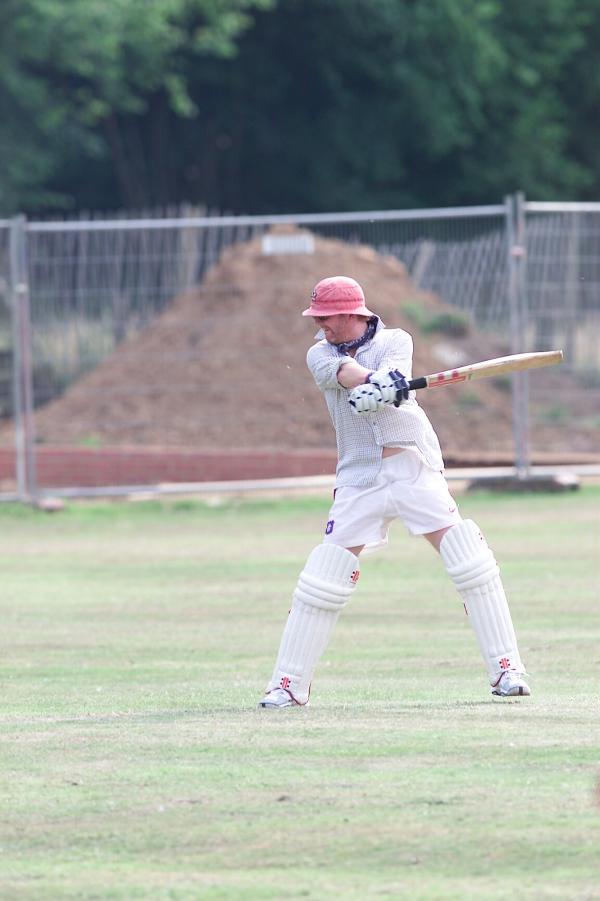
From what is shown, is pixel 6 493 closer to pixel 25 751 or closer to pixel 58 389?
pixel 58 389

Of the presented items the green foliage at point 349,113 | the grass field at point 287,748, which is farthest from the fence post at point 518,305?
the green foliage at point 349,113

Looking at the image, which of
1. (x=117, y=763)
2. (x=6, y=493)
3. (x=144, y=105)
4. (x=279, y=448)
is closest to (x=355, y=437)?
(x=117, y=763)

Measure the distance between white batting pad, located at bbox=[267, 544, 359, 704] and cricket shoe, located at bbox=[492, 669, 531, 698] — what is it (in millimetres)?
720

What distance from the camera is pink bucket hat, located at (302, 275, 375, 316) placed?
23.6 feet

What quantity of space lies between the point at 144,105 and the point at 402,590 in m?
34.1

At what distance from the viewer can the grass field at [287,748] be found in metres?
4.78

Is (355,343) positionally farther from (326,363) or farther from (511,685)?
(511,685)

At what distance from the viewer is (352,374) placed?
7133 millimetres

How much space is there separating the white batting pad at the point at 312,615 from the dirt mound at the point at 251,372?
10643mm

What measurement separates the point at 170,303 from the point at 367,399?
11.9 metres

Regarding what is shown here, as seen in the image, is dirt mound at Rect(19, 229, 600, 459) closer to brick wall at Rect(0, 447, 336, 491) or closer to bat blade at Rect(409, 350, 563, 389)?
brick wall at Rect(0, 447, 336, 491)

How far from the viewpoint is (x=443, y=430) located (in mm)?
19438

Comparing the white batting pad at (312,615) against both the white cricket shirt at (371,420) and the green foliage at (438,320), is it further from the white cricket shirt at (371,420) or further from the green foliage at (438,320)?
the green foliage at (438,320)

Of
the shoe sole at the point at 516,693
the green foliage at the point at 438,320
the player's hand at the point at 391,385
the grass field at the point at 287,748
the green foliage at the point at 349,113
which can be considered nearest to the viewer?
the grass field at the point at 287,748
